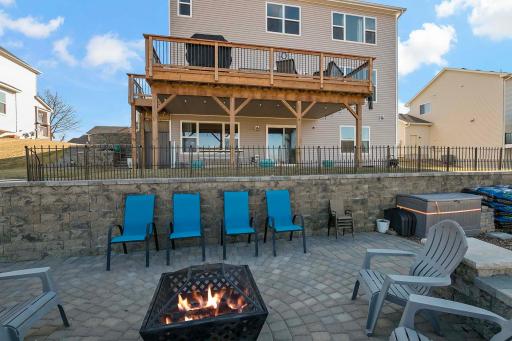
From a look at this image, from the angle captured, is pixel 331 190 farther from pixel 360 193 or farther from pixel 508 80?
pixel 508 80

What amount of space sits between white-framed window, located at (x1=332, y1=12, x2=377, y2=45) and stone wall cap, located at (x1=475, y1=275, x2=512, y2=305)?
1379 centimetres

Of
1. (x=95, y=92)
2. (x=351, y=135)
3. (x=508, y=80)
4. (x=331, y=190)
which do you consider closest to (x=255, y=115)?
(x=351, y=135)

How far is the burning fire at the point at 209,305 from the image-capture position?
2.29 m

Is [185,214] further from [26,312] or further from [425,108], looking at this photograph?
[425,108]

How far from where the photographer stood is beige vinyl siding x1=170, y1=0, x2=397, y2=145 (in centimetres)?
1199

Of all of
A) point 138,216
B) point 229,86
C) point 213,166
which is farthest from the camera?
point 229,86

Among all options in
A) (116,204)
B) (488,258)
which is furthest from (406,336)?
(116,204)

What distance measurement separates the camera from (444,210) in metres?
5.90

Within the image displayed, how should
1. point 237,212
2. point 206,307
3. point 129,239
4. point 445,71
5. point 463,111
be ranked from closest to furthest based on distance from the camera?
point 206,307, point 129,239, point 237,212, point 463,111, point 445,71

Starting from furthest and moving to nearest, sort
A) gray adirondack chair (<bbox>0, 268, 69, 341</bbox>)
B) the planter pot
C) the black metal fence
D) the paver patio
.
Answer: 1. the planter pot
2. the black metal fence
3. the paver patio
4. gray adirondack chair (<bbox>0, 268, 69, 341</bbox>)

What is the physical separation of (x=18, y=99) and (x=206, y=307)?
2326 cm

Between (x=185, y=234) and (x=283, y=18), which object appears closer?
(x=185, y=234)

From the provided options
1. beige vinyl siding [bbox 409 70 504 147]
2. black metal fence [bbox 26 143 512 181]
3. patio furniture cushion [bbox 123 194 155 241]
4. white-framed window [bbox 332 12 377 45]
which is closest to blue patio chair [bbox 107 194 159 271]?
patio furniture cushion [bbox 123 194 155 241]

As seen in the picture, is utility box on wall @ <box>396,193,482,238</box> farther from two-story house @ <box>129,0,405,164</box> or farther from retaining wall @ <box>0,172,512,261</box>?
two-story house @ <box>129,0,405,164</box>
